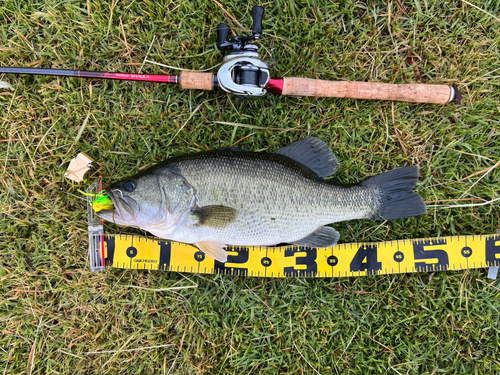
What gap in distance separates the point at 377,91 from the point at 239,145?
4.43 feet

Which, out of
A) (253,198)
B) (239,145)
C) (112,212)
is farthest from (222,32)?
(112,212)

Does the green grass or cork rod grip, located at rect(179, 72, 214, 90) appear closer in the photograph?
cork rod grip, located at rect(179, 72, 214, 90)

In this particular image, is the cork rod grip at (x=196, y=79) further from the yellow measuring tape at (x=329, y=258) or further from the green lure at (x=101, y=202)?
the yellow measuring tape at (x=329, y=258)

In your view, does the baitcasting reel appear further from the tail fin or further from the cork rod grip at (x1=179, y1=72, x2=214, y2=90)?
the tail fin

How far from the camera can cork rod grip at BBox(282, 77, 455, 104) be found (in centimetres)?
270

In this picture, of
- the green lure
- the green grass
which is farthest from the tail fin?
the green lure

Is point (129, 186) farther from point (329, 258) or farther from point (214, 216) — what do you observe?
point (329, 258)

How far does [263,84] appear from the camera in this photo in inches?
97.8

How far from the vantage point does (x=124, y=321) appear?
285 centimetres

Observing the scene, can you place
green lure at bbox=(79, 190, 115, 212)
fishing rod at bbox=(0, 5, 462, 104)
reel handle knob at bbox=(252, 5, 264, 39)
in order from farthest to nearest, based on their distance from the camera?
green lure at bbox=(79, 190, 115, 212)
fishing rod at bbox=(0, 5, 462, 104)
reel handle knob at bbox=(252, 5, 264, 39)

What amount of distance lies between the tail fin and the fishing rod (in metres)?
0.70

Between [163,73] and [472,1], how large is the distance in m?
3.03

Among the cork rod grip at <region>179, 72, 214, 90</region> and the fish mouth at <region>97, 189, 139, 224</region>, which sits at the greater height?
the cork rod grip at <region>179, 72, 214, 90</region>

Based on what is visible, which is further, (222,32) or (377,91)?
(377,91)
